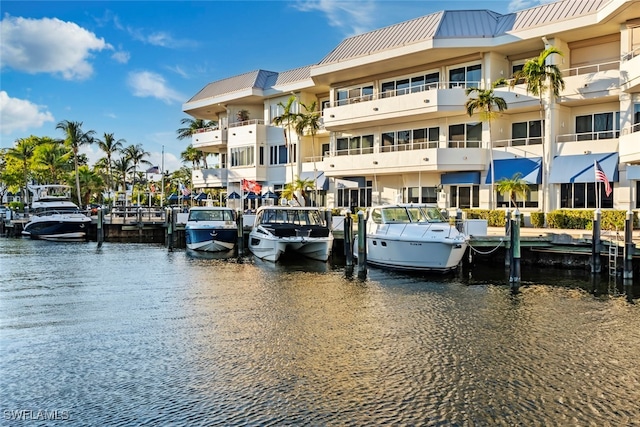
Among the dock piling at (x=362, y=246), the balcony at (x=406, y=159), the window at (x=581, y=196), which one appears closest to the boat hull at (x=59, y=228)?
the balcony at (x=406, y=159)

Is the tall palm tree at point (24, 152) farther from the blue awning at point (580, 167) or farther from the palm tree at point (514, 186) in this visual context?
the blue awning at point (580, 167)

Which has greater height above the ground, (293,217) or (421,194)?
(421,194)

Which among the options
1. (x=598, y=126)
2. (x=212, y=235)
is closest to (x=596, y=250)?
(x=598, y=126)

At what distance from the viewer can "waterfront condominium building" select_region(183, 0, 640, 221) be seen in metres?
30.6

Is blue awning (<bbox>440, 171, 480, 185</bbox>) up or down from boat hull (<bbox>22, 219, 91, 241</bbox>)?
up

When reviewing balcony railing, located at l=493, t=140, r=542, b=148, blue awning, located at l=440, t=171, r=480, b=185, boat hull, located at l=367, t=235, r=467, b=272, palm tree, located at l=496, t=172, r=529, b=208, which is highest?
balcony railing, located at l=493, t=140, r=542, b=148

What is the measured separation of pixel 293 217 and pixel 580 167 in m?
15.8

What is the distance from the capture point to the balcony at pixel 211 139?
54.9 m

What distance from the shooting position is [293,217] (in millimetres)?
30438

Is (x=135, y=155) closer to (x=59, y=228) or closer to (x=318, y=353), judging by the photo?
(x=59, y=228)

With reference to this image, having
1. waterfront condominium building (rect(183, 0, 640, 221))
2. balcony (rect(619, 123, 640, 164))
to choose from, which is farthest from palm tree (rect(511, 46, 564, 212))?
balcony (rect(619, 123, 640, 164))

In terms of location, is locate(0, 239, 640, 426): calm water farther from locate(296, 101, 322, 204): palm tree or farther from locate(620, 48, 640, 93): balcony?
locate(296, 101, 322, 204): palm tree

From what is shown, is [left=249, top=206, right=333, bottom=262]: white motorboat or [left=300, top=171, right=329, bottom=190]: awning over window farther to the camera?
[left=300, top=171, right=329, bottom=190]: awning over window

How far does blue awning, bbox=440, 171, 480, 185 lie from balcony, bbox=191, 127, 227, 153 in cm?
2503
